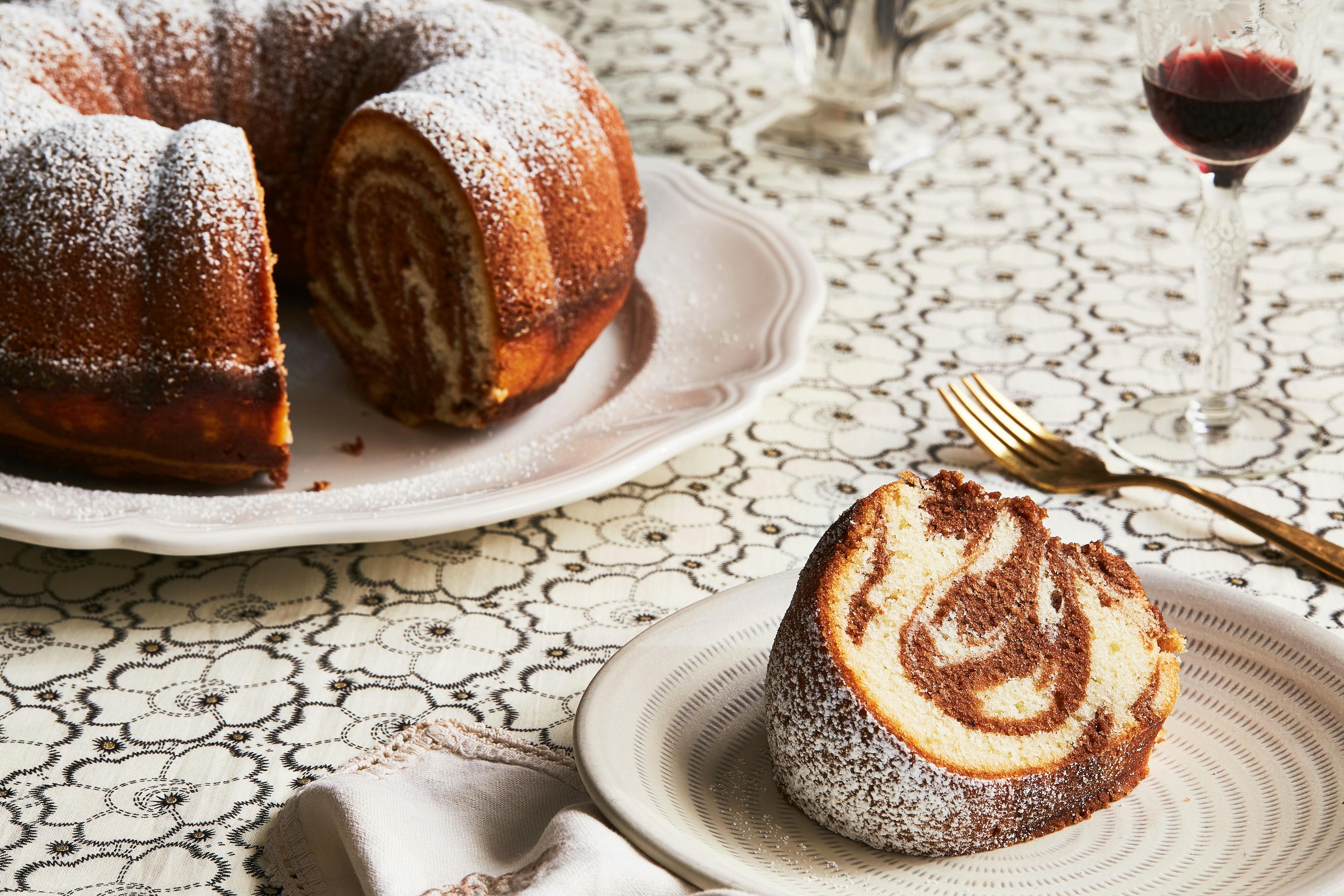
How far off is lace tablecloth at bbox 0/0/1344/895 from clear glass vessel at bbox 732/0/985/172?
0.05 m

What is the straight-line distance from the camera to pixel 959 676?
0.92 metres

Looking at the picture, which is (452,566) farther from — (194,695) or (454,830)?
(454,830)

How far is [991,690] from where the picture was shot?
0.91 metres

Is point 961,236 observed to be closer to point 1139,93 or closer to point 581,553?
point 1139,93

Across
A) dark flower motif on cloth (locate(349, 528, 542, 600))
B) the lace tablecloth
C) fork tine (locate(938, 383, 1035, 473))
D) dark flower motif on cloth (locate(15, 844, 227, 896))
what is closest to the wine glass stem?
the lace tablecloth

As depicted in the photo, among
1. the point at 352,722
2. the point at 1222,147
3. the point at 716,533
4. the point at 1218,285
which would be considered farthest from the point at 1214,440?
the point at 352,722

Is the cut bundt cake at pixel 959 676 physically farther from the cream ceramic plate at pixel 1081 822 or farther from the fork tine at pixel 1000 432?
the fork tine at pixel 1000 432

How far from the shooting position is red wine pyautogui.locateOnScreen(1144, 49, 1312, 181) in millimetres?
1350

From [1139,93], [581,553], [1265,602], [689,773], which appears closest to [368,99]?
[581,553]

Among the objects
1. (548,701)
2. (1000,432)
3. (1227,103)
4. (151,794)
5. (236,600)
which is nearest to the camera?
(151,794)

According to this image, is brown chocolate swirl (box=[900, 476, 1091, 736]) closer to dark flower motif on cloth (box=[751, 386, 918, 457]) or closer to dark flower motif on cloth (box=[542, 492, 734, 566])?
dark flower motif on cloth (box=[542, 492, 734, 566])

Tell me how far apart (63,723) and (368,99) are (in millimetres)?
842

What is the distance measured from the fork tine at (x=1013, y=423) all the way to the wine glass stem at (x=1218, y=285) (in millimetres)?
183

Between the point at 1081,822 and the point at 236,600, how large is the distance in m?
0.72
